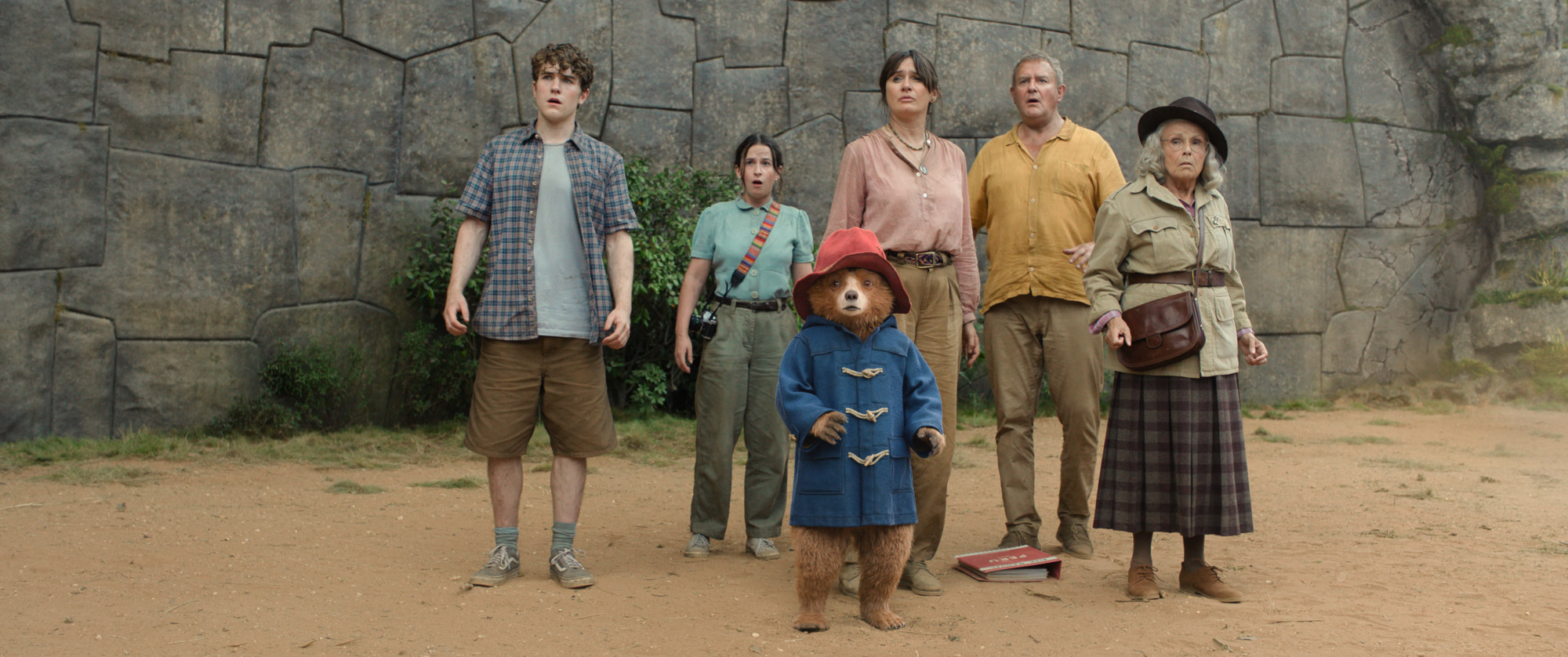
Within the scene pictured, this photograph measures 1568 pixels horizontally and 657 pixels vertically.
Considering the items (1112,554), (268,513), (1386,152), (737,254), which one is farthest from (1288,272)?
(268,513)

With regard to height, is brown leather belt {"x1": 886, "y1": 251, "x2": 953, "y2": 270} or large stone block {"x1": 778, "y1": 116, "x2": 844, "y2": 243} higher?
large stone block {"x1": 778, "y1": 116, "x2": 844, "y2": 243}

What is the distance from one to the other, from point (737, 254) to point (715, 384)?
49 centimetres

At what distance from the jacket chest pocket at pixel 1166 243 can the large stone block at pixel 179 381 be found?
520cm

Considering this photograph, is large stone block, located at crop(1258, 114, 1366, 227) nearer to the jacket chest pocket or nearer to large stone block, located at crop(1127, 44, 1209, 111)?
large stone block, located at crop(1127, 44, 1209, 111)

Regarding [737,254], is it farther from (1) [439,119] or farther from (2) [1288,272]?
(2) [1288,272]

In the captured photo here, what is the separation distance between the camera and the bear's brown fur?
9.61ft

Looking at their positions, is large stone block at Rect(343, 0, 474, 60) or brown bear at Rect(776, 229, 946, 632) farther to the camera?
large stone block at Rect(343, 0, 474, 60)

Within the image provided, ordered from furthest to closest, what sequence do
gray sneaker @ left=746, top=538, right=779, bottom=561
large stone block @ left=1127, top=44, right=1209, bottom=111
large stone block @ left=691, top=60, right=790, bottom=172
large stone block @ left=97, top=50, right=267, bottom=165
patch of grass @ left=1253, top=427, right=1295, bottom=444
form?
large stone block @ left=1127, top=44, right=1209, bottom=111
large stone block @ left=691, top=60, right=790, bottom=172
patch of grass @ left=1253, top=427, right=1295, bottom=444
large stone block @ left=97, top=50, right=267, bottom=165
gray sneaker @ left=746, top=538, right=779, bottom=561

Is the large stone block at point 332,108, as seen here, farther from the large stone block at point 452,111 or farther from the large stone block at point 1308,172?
the large stone block at point 1308,172

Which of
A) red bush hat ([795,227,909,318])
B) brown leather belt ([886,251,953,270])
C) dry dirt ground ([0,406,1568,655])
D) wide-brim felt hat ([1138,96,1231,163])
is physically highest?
wide-brim felt hat ([1138,96,1231,163])

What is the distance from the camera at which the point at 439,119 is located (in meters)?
6.90

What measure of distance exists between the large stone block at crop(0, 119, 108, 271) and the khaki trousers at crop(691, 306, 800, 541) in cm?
404

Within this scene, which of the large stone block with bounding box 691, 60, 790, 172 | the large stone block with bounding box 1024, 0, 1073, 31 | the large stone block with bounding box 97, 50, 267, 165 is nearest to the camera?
the large stone block with bounding box 97, 50, 267, 165

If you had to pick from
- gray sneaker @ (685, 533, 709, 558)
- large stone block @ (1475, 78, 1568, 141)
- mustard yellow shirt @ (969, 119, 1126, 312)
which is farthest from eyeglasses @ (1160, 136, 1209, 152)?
large stone block @ (1475, 78, 1568, 141)
